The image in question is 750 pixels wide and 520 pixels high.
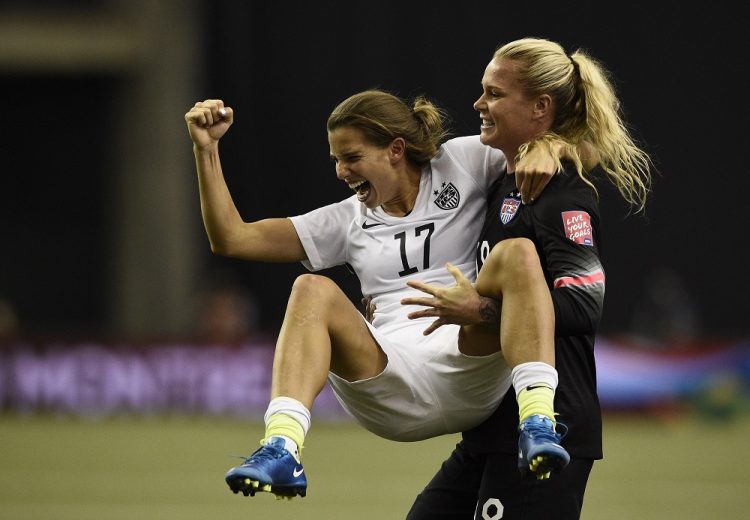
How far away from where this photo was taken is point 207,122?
478 cm

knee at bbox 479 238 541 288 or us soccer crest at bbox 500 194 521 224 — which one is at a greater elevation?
us soccer crest at bbox 500 194 521 224

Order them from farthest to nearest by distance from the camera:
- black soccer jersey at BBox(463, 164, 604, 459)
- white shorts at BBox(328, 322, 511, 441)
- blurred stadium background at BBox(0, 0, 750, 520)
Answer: blurred stadium background at BBox(0, 0, 750, 520)
white shorts at BBox(328, 322, 511, 441)
black soccer jersey at BBox(463, 164, 604, 459)

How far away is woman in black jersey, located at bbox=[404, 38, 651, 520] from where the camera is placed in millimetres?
4293

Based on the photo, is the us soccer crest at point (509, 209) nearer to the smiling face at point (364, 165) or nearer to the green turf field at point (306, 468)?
the smiling face at point (364, 165)

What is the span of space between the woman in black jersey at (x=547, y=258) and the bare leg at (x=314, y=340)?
227mm

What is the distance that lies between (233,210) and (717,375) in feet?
28.9

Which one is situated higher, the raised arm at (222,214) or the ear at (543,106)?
the ear at (543,106)

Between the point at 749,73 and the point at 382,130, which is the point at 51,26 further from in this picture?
the point at 382,130

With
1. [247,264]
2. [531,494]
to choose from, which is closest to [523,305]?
[531,494]

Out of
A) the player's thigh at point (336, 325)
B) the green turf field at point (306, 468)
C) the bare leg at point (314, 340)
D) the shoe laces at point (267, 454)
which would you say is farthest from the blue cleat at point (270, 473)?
the green turf field at point (306, 468)

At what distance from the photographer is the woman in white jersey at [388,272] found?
4160mm

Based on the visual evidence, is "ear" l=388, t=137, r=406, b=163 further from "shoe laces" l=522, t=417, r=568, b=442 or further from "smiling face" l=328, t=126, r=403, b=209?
"shoe laces" l=522, t=417, r=568, b=442

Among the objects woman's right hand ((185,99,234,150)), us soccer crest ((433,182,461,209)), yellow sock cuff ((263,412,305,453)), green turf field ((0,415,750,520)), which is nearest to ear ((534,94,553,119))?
us soccer crest ((433,182,461,209))

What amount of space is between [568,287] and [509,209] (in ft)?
1.46
